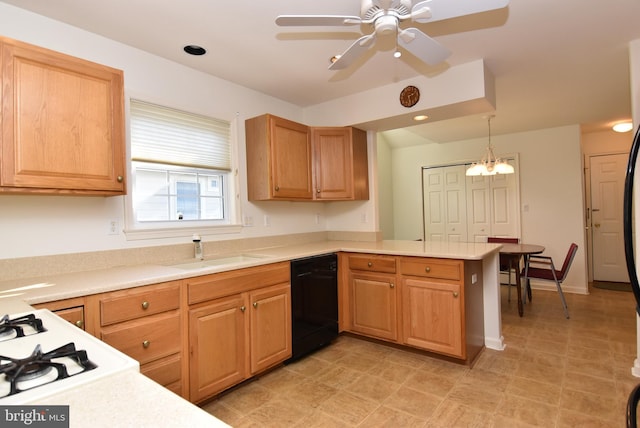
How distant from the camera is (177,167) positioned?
2.70 meters

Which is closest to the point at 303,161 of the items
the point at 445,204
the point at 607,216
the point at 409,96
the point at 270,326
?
the point at 409,96

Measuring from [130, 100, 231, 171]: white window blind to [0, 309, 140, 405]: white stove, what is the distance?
1.63 m

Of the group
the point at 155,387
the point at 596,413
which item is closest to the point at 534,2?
the point at 596,413

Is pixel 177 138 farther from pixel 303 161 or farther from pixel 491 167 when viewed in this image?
pixel 491 167

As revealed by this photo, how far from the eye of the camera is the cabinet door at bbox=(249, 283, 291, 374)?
236cm

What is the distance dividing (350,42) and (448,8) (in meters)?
0.96

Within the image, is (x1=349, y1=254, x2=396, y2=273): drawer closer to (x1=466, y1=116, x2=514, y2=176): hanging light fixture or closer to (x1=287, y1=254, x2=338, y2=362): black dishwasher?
(x1=287, y1=254, x2=338, y2=362): black dishwasher

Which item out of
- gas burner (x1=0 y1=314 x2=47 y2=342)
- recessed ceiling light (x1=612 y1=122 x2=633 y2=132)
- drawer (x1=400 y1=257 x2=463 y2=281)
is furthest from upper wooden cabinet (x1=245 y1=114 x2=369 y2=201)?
recessed ceiling light (x1=612 y1=122 x2=633 y2=132)

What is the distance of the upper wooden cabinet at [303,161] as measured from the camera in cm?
302

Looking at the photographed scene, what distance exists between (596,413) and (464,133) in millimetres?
3998

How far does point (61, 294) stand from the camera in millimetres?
1496

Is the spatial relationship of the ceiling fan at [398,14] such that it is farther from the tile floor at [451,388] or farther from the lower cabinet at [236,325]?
the tile floor at [451,388]

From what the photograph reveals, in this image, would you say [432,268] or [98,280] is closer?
[98,280]

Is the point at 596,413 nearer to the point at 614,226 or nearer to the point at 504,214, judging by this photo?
the point at 504,214
